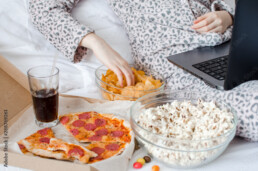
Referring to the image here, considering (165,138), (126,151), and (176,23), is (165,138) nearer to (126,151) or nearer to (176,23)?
(126,151)

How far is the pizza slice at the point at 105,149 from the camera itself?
2.67 feet

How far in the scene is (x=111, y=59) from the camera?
1.19 meters

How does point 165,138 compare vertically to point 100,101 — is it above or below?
above

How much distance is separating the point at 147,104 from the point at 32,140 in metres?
0.36

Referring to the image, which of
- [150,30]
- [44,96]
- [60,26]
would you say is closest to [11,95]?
[44,96]

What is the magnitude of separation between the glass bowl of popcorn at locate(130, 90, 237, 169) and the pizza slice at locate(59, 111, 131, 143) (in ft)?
0.23

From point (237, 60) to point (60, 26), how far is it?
0.79m

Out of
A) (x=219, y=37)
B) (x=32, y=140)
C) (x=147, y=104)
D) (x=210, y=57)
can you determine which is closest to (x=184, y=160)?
(x=147, y=104)

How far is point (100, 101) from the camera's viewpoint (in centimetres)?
113

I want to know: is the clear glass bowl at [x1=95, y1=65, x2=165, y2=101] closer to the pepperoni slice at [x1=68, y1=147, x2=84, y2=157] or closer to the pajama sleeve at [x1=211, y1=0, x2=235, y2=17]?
the pepperoni slice at [x1=68, y1=147, x2=84, y2=157]

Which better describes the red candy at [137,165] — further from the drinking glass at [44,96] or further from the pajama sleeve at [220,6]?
the pajama sleeve at [220,6]

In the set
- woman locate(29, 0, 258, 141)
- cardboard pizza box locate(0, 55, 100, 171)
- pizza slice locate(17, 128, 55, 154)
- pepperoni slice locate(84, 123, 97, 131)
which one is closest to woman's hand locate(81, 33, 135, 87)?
woman locate(29, 0, 258, 141)

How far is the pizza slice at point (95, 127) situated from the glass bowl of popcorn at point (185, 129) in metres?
0.07

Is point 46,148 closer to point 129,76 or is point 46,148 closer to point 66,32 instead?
point 129,76
